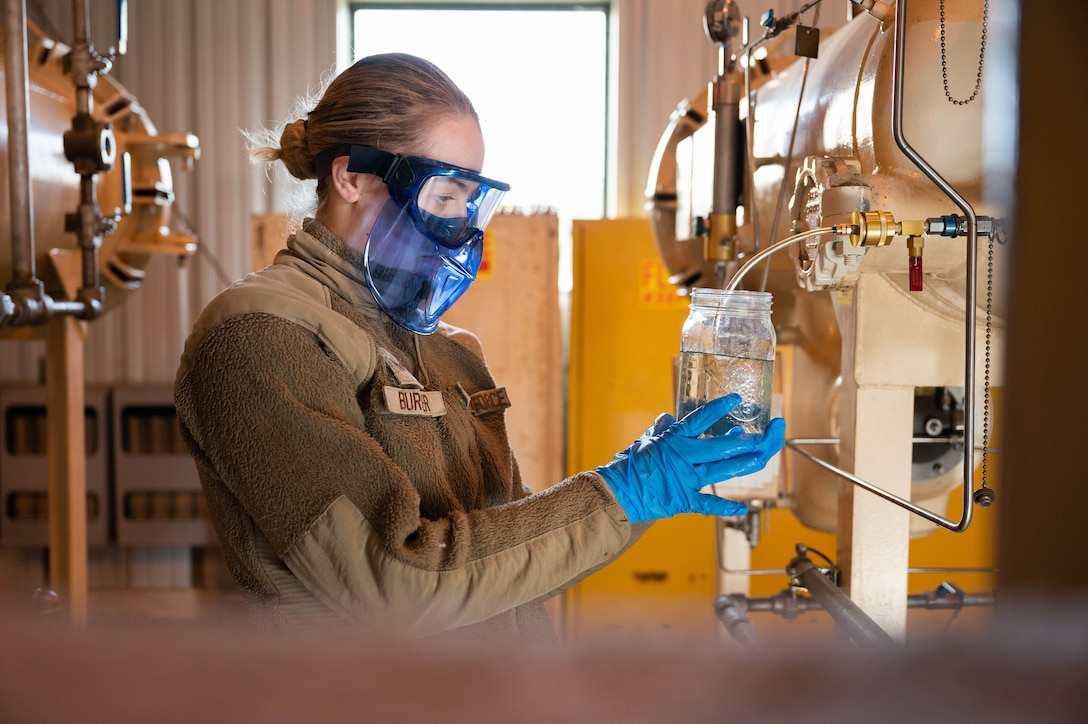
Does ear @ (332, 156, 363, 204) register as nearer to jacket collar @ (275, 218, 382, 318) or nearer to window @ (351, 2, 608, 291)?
jacket collar @ (275, 218, 382, 318)

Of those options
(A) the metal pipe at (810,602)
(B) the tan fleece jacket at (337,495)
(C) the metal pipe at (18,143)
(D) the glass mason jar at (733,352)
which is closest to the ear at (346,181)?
(B) the tan fleece jacket at (337,495)

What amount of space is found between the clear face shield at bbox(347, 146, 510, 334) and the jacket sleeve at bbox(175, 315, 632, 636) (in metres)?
0.20

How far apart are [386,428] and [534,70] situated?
325 centimetres

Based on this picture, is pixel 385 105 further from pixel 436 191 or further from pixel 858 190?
pixel 858 190

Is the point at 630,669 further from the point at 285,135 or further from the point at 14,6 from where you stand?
the point at 14,6

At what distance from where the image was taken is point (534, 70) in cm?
399

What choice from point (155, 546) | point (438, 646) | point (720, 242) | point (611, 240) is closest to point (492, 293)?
point (611, 240)

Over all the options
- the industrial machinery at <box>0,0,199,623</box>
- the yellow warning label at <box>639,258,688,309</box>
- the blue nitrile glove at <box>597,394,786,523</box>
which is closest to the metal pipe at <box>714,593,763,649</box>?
the blue nitrile glove at <box>597,394,786,523</box>

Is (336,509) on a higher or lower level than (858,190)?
lower

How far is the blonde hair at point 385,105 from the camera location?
1.11 m

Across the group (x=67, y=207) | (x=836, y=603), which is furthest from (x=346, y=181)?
(x=67, y=207)

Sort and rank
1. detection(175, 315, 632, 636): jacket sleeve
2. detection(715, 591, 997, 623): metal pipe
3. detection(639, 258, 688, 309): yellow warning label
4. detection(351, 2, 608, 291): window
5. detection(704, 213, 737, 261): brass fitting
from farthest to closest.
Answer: detection(351, 2, 608, 291): window < detection(639, 258, 688, 309): yellow warning label < detection(704, 213, 737, 261): brass fitting < detection(715, 591, 997, 623): metal pipe < detection(175, 315, 632, 636): jacket sleeve

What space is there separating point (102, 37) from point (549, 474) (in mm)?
2718

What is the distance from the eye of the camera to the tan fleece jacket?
91 cm
